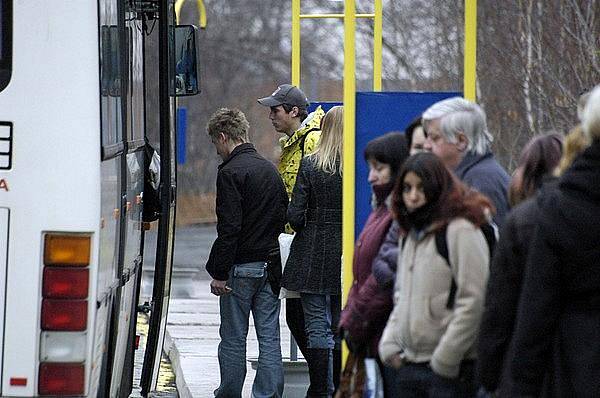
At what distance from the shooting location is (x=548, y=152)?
4.57m

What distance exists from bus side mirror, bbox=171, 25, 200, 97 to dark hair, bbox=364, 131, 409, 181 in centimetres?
286

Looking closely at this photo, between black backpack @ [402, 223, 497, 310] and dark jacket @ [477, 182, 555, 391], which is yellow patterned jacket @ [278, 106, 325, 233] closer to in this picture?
black backpack @ [402, 223, 497, 310]

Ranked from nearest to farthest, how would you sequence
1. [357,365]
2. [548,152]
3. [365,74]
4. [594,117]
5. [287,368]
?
[594,117] → [548,152] → [357,365] → [287,368] → [365,74]

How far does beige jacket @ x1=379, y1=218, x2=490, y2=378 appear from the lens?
467 cm

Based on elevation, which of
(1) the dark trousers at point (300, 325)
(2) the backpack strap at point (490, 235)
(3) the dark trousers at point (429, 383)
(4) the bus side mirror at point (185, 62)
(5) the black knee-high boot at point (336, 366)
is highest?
Result: (4) the bus side mirror at point (185, 62)

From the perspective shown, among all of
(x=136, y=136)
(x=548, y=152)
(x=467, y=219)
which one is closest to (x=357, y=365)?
(x=467, y=219)

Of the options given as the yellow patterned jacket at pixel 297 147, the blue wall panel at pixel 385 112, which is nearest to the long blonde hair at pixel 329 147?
the yellow patterned jacket at pixel 297 147

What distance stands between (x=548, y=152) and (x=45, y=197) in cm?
193

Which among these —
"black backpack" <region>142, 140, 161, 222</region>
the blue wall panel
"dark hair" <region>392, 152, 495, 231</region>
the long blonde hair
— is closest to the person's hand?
"black backpack" <region>142, 140, 161, 222</region>

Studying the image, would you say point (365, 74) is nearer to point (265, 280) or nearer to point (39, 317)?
point (265, 280)

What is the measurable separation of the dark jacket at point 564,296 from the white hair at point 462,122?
1162 millimetres

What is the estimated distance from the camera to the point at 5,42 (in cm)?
553

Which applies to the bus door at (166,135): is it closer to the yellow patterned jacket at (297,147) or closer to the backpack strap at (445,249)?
the yellow patterned jacket at (297,147)

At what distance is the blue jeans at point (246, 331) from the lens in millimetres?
8500
